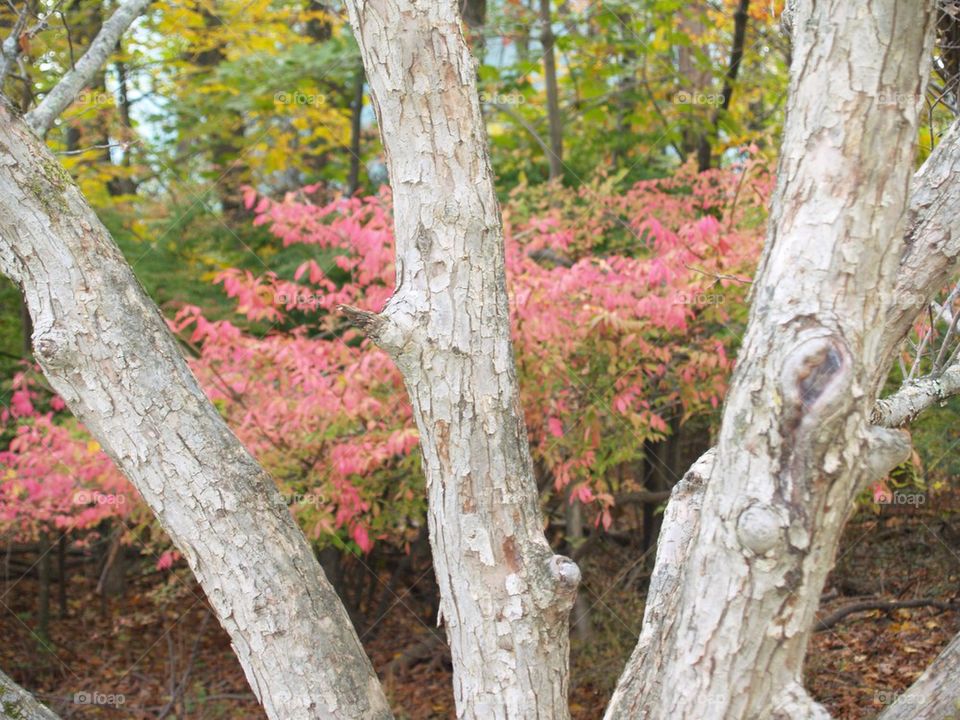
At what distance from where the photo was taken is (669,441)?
21.2ft

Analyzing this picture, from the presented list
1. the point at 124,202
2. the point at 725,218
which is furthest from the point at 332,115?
the point at 725,218

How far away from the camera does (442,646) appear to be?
6.37 meters

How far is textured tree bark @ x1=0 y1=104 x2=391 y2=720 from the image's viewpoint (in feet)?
8.16

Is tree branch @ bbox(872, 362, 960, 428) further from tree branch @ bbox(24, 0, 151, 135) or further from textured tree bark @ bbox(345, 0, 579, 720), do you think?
tree branch @ bbox(24, 0, 151, 135)

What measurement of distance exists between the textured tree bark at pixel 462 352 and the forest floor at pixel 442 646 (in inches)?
121

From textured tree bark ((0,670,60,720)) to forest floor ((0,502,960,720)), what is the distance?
2.97 metres

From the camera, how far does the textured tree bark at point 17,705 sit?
2.85 m

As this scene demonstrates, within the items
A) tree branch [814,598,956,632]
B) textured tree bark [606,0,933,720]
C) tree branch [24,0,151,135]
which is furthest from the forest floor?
tree branch [24,0,151,135]

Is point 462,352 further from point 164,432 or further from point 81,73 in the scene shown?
point 81,73

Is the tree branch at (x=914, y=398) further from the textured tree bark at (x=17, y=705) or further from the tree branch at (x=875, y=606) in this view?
the tree branch at (x=875, y=606)

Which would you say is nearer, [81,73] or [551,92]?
[81,73]

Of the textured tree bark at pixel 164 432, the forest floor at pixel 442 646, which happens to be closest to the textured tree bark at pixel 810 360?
the textured tree bark at pixel 164 432

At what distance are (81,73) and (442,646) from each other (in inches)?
170

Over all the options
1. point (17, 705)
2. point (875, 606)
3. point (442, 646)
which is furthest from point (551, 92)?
point (17, 705)
